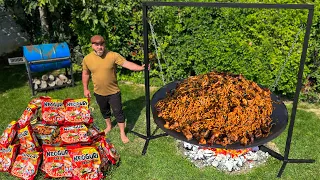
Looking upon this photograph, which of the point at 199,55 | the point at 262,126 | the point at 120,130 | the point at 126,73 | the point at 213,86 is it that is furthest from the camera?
the point at 126,73

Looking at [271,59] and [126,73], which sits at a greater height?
[271,59]

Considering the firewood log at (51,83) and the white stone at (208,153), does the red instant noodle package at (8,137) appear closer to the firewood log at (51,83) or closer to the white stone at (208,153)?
the firewood log at (51,83)

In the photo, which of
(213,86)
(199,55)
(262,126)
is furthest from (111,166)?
(199,55)

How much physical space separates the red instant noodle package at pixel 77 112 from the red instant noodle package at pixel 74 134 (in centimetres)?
12

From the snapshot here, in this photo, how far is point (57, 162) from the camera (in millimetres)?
4848

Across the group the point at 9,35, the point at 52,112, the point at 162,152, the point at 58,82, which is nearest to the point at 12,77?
the point at 58,82

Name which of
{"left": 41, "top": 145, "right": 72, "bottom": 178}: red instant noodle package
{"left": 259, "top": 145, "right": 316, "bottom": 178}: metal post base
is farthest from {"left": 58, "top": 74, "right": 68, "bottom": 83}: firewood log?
{"left": 259, "top": 145, "right": 316, "bottom": 178}: metal post base

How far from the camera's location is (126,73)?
8391mm

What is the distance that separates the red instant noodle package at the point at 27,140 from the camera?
4.87 m

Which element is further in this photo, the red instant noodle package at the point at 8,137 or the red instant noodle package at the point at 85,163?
the red instant noodle package at the point at 8,137

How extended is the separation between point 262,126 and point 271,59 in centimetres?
339

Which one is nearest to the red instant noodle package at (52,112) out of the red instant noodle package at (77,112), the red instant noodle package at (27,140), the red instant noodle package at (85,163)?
the red instant noodle package at (77,112)

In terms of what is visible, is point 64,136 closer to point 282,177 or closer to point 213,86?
point 213,86

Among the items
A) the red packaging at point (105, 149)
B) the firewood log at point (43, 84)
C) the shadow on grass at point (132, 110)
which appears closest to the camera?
the red packaging at point (105, 149)
